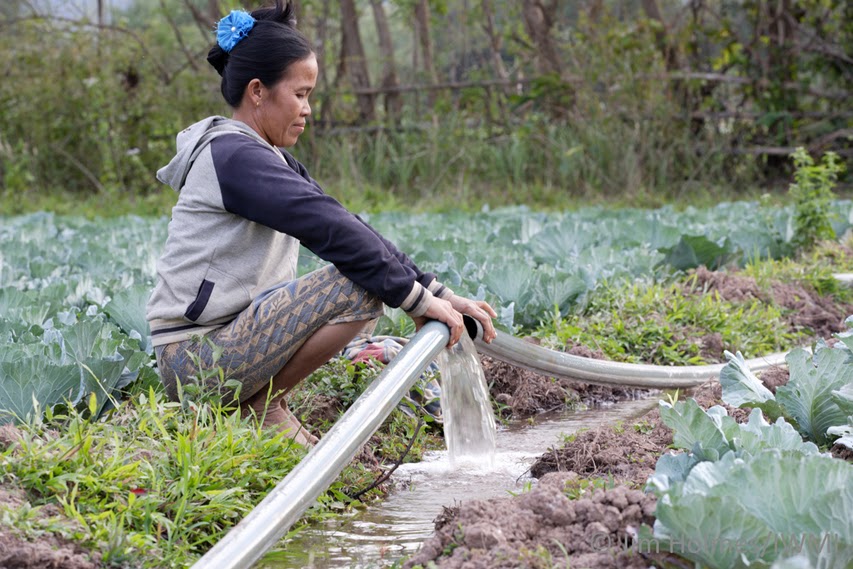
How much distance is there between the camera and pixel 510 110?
11.9 meters

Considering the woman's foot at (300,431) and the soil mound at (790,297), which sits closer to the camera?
the woman's foot at (300,431)

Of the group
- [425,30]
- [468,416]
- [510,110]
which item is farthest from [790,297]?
[425,30]

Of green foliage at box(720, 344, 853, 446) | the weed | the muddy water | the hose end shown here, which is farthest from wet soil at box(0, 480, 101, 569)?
green foliage at box(720, 344, 853, 446)

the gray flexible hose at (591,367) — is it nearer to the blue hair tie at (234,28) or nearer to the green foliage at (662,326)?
the green foliage at (662,326)

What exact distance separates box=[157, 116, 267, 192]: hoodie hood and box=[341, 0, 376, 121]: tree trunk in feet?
30.9

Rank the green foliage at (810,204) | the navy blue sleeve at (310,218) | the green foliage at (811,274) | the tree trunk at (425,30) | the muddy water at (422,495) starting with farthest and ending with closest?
1. the tree trunk at (425,30)
2. the green foliage at (810,204)
3. the green foliage at (811,274)
4. the navy blue sleeve at (310,218)
5. the muddy water at (422,495)

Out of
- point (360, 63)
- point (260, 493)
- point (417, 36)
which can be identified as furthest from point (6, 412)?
point (417, 36)

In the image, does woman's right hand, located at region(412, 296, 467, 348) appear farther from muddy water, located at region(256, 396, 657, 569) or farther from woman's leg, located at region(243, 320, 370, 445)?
muddy water, located at region(256, 396, 657, 569)

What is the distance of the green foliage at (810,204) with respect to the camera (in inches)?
223

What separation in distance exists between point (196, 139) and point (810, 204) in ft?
13.2

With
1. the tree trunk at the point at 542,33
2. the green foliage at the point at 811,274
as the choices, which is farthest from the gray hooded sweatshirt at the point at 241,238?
the tree trunk at the point at 542,33

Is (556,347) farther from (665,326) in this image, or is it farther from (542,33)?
(542,33)

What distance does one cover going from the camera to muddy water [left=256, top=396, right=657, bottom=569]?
7.68ft

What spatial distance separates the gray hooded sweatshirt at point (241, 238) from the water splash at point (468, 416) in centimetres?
29
